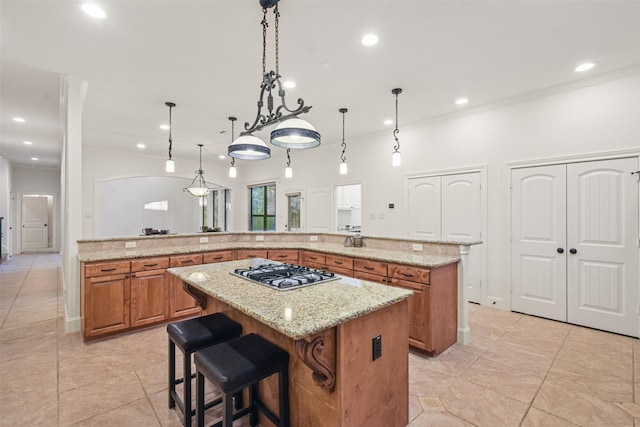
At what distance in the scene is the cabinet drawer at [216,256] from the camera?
397 centimetres

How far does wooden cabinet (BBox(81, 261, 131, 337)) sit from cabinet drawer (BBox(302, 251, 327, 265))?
217 centimetres

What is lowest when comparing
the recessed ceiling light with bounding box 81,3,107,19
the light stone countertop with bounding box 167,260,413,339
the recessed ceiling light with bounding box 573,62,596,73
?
the light stone countertop with bounding box 167,260,413,339

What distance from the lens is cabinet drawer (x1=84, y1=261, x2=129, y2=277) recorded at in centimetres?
312

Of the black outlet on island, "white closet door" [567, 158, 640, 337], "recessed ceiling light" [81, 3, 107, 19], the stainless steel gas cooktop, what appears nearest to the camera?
the black outlet on island

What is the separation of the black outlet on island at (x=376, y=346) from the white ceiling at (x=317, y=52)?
2.36 meters

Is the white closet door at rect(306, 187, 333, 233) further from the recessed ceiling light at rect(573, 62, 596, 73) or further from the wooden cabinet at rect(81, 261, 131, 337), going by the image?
the recessed ceiling light at rect(573, 62, 596, 73)

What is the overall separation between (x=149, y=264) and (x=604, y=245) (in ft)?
17.5

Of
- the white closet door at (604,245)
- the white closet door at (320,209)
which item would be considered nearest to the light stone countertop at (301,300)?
the white closet door at (604,245)

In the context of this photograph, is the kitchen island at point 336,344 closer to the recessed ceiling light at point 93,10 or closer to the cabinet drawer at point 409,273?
the cabinet drawer at point 409,273

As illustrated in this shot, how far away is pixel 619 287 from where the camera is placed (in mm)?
3326

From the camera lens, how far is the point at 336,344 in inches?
57.7

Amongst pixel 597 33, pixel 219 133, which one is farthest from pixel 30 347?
pixel 597 33

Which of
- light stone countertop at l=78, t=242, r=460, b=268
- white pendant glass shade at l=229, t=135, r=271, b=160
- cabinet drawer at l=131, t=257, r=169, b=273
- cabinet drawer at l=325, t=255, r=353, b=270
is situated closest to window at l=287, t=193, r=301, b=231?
light stone countertop at l=78, t=242, r=460, b=268

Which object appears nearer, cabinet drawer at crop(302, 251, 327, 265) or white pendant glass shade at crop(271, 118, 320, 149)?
white pendant glass shade at crop(271, 118, 320, 149)
